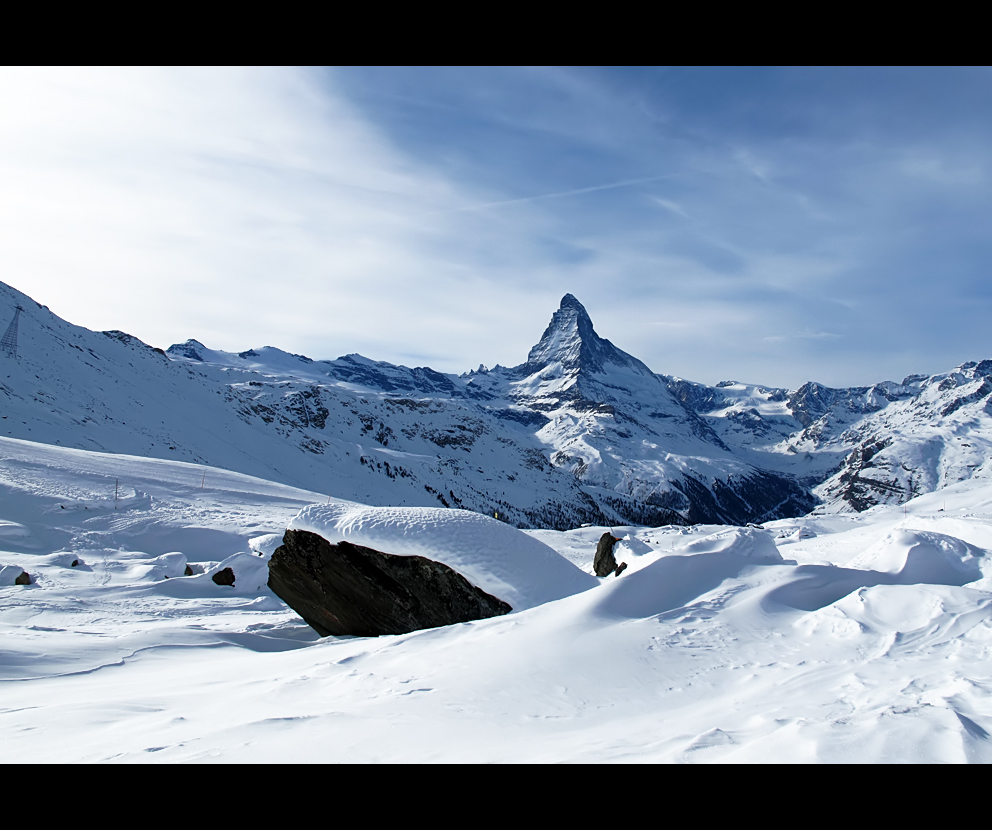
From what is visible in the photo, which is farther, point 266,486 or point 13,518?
point 266,486

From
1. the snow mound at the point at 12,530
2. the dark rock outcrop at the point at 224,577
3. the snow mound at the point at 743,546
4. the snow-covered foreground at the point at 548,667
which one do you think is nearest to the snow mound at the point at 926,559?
the snow-covered foreground at the point at 548,667

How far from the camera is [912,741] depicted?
→ 3.86 metres

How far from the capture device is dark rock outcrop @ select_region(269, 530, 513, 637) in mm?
10391

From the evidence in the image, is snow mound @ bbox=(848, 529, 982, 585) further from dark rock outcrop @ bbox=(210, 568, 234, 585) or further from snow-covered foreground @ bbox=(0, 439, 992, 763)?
dark rock outcrop @ bbox=(210, 568, 234, 585)

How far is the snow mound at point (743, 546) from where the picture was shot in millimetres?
9547

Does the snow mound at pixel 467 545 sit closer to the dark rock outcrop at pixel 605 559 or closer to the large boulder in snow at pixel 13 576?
the large boulder in snow at pixel 13 576

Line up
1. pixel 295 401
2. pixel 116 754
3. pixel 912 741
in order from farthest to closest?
pixel 295 401
pixel 116 754
pixel 912 741

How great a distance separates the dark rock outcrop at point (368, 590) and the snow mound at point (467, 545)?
26 centimetres
